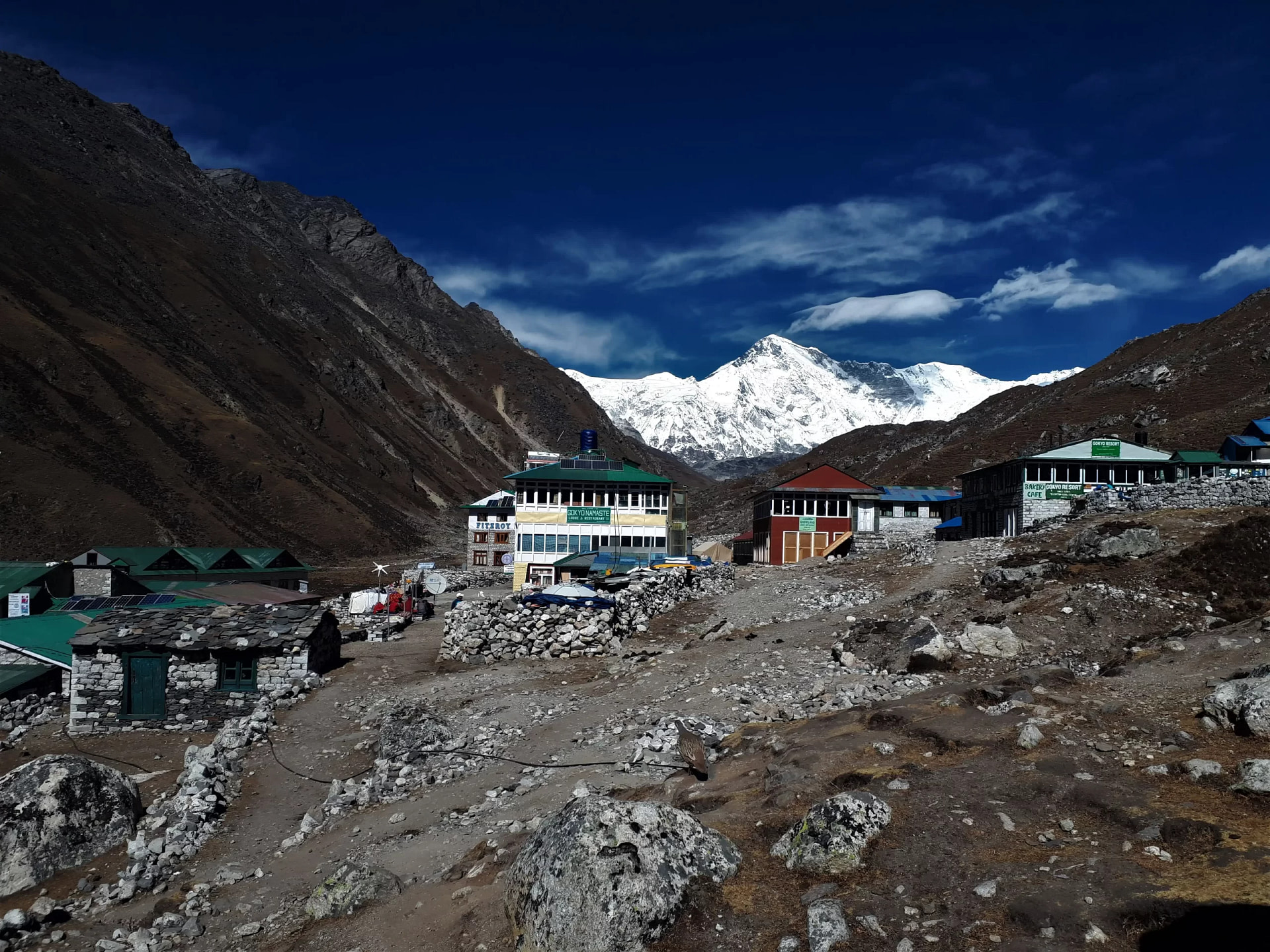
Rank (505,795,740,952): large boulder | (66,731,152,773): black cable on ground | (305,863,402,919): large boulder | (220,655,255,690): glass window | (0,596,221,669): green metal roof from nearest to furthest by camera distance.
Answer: (505,795,740,952): large boulder
(305,863,402,919): large boulder
(66,731,152,773): black cable on ground
(220,655,255,690): glass window
(0,596,221,669): green metal roof

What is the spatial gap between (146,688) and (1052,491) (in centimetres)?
4537

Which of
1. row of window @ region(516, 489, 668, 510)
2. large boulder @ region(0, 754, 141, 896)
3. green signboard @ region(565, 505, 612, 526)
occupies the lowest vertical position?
large boulder @ region(0, 754, 141, 896)

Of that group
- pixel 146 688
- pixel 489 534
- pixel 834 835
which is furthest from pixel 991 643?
pixel 489 534

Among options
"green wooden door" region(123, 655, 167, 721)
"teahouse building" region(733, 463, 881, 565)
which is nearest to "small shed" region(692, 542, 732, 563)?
"teahouse building" region(733, 463, 881, 565)

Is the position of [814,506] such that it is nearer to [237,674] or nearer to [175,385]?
[237,674]

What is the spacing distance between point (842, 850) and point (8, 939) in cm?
1286

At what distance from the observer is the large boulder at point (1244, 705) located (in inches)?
408

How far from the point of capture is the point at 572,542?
58094 millimetres

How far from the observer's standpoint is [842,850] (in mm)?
8883

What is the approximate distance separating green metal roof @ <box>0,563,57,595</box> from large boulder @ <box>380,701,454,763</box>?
29.0 metres

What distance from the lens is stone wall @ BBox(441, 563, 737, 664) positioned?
2828 centimetres

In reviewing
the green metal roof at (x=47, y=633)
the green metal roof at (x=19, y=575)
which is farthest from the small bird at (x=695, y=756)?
the green metal roof at (x=19, y=575)

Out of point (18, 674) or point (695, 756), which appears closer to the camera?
point (695, 756)

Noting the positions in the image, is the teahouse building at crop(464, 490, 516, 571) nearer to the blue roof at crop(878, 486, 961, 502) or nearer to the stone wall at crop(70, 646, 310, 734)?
→ the blue roof at crop(878, 486, 961, 502)
